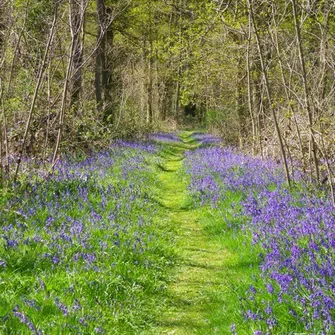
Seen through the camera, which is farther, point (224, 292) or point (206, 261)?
point (206, 261)

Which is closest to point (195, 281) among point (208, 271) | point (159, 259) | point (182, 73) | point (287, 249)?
point (208, 271)

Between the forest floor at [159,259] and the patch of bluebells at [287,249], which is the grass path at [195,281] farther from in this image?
the patch of bluebells at [287,249]

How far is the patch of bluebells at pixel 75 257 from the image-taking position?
430cm

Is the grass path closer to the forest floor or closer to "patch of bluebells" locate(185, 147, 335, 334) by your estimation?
the forest floor

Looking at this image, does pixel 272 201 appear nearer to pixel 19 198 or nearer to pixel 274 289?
pixel 274 289

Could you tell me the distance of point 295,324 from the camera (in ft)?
13.1

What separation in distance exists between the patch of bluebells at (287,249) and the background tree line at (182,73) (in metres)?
0.70

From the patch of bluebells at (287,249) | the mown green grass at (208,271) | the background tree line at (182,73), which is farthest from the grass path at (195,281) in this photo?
the background tree line at (182,73)

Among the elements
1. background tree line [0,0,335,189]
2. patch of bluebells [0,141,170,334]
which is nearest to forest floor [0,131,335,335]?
patch of bluebells [0,141,170,334]

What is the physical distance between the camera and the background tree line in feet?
27.7

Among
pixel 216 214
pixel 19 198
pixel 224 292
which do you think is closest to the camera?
pixel 224 292

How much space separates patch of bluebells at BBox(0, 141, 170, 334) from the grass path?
29cm

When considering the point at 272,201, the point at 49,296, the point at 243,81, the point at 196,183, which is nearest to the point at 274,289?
the point at 49,296

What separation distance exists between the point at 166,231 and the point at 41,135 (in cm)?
459
